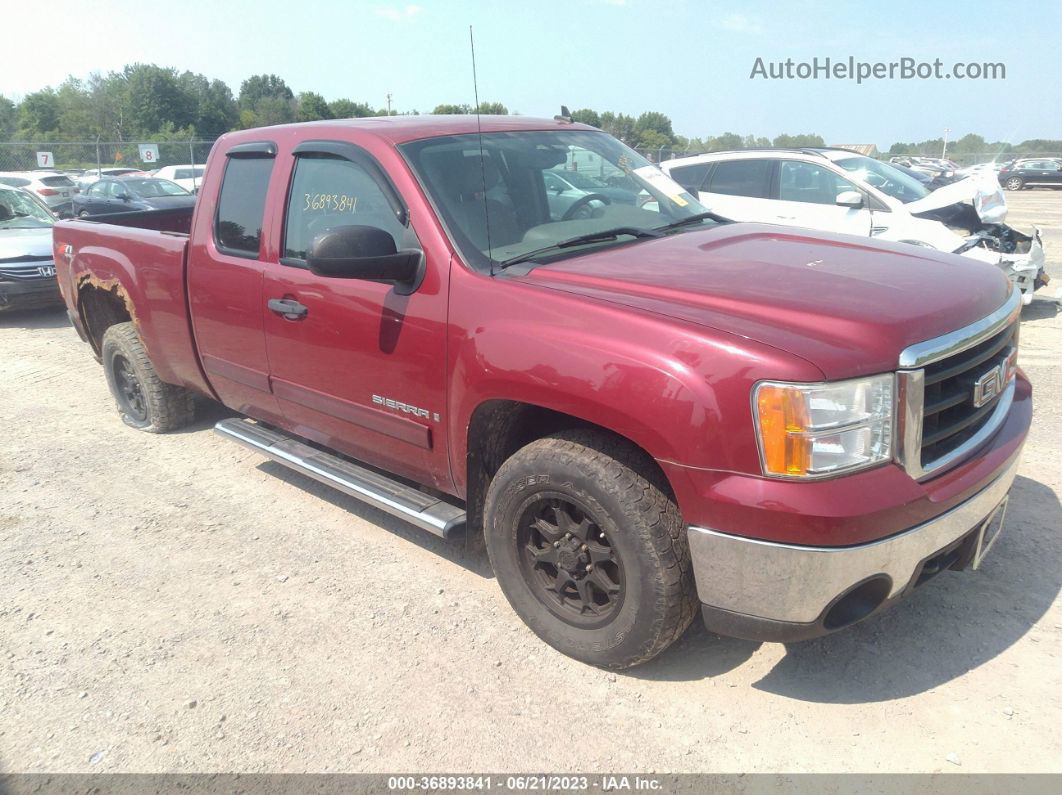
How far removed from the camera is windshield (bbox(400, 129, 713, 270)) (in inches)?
128

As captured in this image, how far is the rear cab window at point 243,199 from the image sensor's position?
4.01 m

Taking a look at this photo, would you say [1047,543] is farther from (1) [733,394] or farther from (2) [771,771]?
(1) [733,394]

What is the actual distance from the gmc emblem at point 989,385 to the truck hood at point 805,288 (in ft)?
0.71

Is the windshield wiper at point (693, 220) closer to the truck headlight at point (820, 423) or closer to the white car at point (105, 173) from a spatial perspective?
the truck headlight at point (820, 423)

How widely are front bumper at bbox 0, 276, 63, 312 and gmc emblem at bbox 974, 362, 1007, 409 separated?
9.20m

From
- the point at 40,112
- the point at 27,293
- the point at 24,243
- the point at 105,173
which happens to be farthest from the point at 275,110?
the point at 27,293

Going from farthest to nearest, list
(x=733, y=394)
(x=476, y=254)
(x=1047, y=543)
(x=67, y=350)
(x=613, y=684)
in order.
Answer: (x=67, y=350)
(x=1047, y=543)
(x=476, y=254)
(x=613, y=684)
(x=733, y=394)

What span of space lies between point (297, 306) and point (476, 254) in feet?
3.39

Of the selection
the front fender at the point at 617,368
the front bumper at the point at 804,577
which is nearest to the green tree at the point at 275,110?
the front fender at the point at 617,368

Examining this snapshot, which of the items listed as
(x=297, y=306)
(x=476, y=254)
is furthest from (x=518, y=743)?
(x=297, y=306)

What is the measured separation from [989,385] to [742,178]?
6346 millimetres

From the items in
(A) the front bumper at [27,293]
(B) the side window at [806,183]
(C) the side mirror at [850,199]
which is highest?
(B) the side window at [806,183]

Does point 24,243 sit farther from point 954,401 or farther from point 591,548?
point 954,401

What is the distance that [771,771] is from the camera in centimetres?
247
